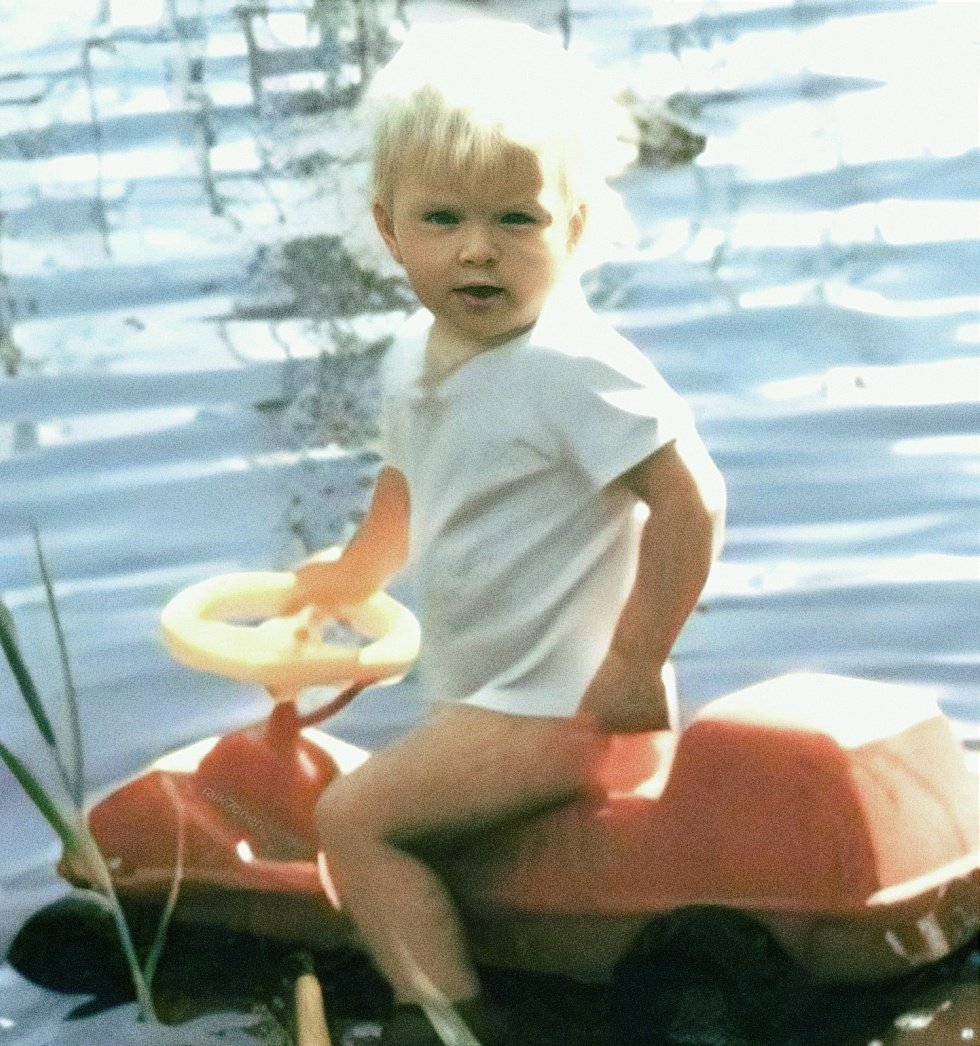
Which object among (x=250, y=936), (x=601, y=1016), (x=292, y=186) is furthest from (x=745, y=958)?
(x=292, y=186)

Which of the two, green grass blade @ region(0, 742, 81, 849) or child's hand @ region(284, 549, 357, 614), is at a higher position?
child's hand @ region(284, 549, 357, 614)

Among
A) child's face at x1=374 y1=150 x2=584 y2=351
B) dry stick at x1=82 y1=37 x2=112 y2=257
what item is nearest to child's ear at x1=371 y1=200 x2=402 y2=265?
child's face at x1=374 y1=150 x2=584 y2=351

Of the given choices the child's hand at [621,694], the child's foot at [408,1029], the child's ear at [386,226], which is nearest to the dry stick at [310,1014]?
the child's foot at [408,1029]

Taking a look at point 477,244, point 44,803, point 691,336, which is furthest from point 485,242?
point 44,803

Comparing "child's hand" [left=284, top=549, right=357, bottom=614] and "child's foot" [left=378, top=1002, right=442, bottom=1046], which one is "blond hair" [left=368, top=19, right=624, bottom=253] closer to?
"child's hand" [left=284, top=549, right=357, bottom=614]

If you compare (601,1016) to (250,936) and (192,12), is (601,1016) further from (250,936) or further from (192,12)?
(192,12)

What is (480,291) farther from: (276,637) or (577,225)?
(276,637)
